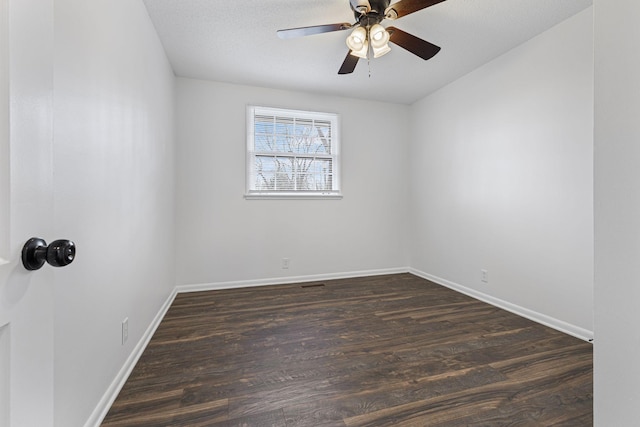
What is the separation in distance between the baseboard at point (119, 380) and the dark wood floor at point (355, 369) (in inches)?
1.5

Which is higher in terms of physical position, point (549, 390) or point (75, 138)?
point (75, 138)

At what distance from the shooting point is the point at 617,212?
687mm

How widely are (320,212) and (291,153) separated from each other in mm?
905

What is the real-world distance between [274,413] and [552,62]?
11.0 ft

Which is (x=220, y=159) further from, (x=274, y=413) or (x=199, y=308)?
(x=274, y=413)

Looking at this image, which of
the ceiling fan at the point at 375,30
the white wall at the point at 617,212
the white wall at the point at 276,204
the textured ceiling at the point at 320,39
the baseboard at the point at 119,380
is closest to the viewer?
the white wall at the point at 617,212

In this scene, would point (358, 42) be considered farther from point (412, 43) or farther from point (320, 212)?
point (320, 212)

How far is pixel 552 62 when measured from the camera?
2.33 meters

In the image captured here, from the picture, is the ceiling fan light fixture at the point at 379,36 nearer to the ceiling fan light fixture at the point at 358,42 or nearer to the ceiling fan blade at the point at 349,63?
the ceiling fan light fixture at the point at 358,42

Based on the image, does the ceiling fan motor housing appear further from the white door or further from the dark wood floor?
the dark wood floor

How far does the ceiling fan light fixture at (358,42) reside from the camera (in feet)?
6.58

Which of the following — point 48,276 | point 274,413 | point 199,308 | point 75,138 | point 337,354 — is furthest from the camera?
point 199,308

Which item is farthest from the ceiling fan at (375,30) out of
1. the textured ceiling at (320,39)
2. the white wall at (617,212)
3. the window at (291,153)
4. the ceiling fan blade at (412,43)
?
the window at (291,153)

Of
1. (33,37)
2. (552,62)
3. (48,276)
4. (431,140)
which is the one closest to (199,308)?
(48,276)
